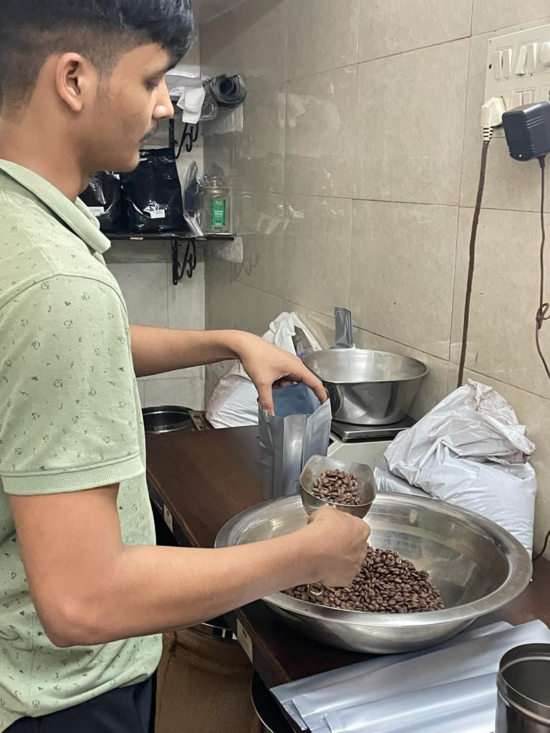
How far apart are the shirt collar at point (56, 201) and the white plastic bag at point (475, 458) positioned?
2.62 ft

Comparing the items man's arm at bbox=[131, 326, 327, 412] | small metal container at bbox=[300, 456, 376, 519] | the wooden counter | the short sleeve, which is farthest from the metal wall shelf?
the short sleeve

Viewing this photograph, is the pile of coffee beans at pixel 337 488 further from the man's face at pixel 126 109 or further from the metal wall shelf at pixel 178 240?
the metal wall shelf at pixel 178 240

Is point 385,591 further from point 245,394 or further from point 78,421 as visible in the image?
point 245,394

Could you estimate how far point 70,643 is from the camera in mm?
671

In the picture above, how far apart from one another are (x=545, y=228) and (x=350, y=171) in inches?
31.3

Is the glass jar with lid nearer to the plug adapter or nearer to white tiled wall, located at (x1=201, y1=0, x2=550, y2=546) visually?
white tiled wall, located at (x1=201, y1=0, x2=550, y2=546)

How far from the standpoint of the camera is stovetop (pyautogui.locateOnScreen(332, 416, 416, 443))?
160cm

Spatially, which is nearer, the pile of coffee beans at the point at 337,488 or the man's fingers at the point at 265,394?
the pile of coffee beans at the point at 337,488

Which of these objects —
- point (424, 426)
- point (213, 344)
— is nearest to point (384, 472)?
point (424, 426)

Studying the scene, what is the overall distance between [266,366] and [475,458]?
0.43 metres

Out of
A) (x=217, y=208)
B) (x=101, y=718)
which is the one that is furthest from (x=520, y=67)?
(x=217, y=208)

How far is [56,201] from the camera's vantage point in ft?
2.51

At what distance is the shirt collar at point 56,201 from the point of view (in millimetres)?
742

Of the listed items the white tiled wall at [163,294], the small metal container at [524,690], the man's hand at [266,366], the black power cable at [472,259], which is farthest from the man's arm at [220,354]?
the white tiled wall at [163,294]
